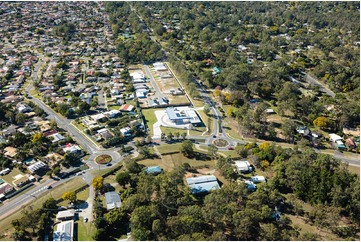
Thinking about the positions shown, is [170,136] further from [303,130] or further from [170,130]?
[303,130]

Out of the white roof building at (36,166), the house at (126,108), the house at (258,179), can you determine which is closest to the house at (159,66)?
the house at (126,108)

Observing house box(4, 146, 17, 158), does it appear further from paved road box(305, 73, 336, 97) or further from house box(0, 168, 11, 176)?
paved road box(305, 73, 336, 97)

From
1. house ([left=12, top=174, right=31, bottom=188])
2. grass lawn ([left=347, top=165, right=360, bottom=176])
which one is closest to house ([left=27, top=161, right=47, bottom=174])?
house ([left=12, top=174, right=31, bottom=188])

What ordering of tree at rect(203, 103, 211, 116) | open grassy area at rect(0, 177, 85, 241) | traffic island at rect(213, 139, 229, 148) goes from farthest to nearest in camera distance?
tree at rect(203, 103, 211, 116) → traffic island at rect(213, 139, 229, 148) → open grassy area at rect(0, 177, 85, 241)

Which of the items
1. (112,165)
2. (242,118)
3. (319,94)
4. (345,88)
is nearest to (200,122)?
(242,118)

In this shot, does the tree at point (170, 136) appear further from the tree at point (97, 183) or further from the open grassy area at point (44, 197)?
the open grassy area at point (44, 197)

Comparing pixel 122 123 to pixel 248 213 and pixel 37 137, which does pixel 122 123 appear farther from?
pixel 248 213
